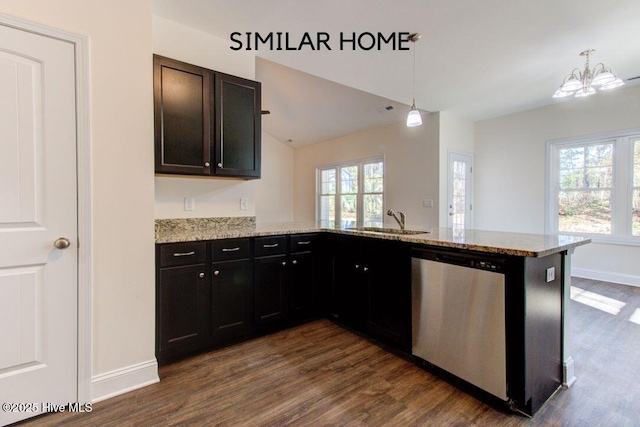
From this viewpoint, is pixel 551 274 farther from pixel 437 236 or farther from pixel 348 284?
pixel 348 284

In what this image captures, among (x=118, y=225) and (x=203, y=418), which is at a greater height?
(x=118, y=225)

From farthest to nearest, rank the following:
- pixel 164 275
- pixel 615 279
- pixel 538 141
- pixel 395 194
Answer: pixel 395 194
pixel 538 141
pixel 615 279
pixel 164 275

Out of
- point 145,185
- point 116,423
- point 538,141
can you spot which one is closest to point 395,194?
point 538,141

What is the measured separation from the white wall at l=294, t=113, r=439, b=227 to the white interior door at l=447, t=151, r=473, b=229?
0.35 meters

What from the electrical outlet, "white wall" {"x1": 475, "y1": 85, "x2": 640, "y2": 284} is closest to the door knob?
the electrical outlet

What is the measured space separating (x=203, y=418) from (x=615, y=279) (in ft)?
17.9

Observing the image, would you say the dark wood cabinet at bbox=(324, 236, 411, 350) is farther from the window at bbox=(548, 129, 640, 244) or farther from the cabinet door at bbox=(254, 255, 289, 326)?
the window at bbox=(548, 129, 640, 244)

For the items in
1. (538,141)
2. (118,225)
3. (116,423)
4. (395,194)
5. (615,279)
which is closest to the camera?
(116,423)

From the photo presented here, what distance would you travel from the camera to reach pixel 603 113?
4289 millimetres

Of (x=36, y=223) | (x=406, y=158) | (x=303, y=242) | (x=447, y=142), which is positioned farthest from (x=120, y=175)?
(x=447, y=142)

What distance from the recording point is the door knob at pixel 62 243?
1639 mm

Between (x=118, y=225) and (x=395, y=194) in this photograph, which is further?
(x=395, y=194)

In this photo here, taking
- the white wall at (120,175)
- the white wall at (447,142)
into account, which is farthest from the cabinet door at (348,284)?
the white wall at (447,142)

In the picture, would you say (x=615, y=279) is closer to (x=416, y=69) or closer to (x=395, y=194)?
(x=395, y=194)
